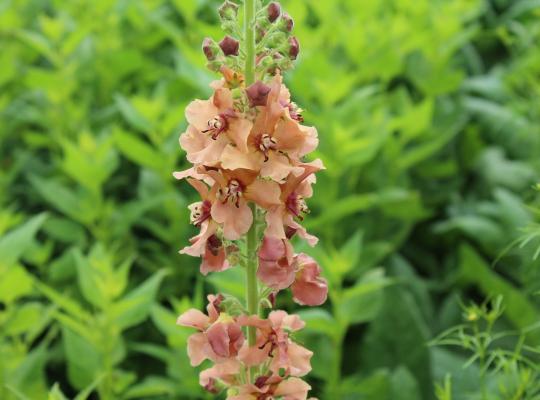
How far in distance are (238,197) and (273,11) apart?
0.27 metres

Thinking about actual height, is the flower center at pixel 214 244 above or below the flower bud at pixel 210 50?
below

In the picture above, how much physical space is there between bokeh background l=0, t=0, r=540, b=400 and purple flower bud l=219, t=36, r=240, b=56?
113cm

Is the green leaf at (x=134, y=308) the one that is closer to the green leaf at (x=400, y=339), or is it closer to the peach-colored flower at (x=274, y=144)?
the green leaf at (x=400, y=339)

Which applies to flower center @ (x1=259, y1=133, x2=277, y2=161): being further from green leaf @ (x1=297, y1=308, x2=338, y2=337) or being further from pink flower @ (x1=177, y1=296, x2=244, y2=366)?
green leaf @ (x1=297, y1=308, x2=338, y2=337)

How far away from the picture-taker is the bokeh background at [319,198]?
Answer: 100 inches

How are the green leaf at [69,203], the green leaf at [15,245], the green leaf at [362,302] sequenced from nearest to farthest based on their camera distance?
the green leaf at [15,245] < the green leaf at [362,302] < the green leaf at [69,203]

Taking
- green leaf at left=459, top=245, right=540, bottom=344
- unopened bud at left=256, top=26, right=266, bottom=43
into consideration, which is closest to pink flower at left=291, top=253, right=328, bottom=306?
unopened bud at left=256, top=26, right=266, bottom=43

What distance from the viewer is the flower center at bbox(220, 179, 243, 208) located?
1.29 meters

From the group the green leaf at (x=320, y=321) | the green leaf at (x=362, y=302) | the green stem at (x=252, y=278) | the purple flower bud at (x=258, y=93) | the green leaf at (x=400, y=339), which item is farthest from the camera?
the green leaf at (x=400, y=339)

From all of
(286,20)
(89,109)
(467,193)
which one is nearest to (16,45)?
(89,109)

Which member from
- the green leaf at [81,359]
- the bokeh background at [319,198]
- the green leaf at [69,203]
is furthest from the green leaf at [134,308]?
the green leaf at [69,203]

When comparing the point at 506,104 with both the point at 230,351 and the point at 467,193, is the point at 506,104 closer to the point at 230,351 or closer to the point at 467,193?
the point at 467,193

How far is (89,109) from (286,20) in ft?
8.77

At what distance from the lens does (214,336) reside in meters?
1.31
